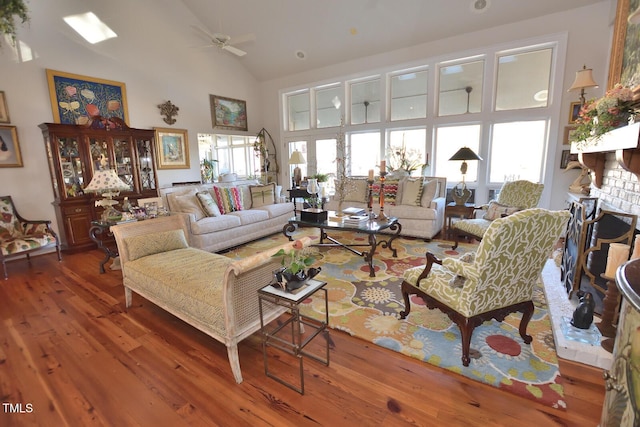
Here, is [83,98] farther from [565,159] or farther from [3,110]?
[565,159]

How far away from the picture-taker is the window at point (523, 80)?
4605 mm

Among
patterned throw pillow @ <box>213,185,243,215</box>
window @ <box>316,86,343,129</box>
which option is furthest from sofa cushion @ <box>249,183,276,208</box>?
window @ <box>316,86,343,129</box>

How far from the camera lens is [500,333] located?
2209mm

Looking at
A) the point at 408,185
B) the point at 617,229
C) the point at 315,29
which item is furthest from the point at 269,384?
the point at 315,29

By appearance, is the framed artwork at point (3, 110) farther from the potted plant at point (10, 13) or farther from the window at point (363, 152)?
the window at point (363, 152)

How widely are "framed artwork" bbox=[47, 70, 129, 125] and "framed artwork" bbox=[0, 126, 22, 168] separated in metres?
0.55

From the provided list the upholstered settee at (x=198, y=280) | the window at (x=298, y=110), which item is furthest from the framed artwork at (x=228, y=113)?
the upholstered settee at (x=198, y=280)

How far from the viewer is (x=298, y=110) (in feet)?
24.2

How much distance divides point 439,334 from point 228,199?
3.77 m

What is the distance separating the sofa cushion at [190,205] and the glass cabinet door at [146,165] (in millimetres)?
1491

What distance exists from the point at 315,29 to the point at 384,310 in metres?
5.32

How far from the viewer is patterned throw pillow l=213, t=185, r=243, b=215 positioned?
15.5 ft

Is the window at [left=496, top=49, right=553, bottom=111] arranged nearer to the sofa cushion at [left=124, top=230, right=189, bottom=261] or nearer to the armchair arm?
the armchair arm

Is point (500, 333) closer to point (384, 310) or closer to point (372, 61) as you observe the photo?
point (384, 310)
